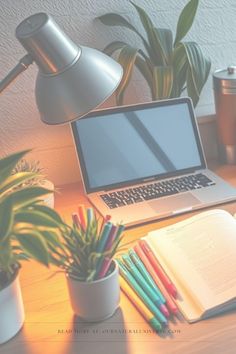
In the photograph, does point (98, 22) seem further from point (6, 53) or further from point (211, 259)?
point (211, 259)

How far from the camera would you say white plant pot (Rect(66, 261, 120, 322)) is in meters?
0.71

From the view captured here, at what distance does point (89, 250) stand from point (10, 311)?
146mm

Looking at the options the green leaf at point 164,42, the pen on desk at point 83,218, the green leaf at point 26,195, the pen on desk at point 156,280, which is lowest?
the pen on desk at point 156,280

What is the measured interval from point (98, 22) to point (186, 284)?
0.70 meters

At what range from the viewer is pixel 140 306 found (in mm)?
748

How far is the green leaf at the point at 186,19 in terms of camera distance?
1.14 m

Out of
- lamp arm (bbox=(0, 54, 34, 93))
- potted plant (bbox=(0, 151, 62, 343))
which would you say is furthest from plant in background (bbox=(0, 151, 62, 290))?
lamp arm (bbox=(0, 54, 34, 93))

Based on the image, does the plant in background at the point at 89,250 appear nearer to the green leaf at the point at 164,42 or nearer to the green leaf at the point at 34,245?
the green leaf at the point at 34,245

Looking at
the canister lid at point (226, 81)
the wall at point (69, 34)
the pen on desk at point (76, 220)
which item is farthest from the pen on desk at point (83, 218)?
the canister lid at point (226, 81)

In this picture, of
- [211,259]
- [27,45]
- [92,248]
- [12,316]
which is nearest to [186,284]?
[211,259]

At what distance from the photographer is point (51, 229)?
634mm

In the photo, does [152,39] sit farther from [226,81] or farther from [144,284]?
[144,284]

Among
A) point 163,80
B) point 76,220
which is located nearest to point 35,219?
point 76,220

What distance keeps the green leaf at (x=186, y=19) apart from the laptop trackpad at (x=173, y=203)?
0.39 meters
